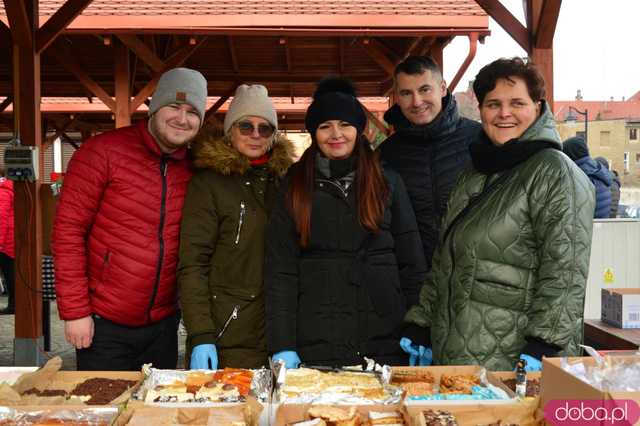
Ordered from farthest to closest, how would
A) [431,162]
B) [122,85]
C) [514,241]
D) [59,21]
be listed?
[122,85], [59,21], [431,162], [514,241]

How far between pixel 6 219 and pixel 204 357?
6447mm

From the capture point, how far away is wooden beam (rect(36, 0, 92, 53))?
5.66 m

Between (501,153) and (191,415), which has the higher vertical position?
(501,153)

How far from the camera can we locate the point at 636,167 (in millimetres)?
76750

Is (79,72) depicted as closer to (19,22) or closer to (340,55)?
(340,55)

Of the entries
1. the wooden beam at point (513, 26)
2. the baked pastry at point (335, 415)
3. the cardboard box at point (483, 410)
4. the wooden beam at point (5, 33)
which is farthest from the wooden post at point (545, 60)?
the wooden beam at point (5, 33)

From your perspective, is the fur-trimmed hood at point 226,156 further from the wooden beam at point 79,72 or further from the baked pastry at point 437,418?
the wooden beam at point 79,72

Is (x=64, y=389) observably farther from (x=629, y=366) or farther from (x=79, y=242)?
Answer: (x=629, y=366)

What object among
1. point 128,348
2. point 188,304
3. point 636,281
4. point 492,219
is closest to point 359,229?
point 492,219

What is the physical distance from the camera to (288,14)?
843 cm

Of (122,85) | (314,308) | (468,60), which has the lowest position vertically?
(314,308)

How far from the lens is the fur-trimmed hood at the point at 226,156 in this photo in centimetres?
290

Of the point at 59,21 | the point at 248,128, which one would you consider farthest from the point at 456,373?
the point at 59,21

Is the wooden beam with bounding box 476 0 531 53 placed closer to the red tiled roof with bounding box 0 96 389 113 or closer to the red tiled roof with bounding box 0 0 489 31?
the red tiled roof with bounding box 0 0 489 31
